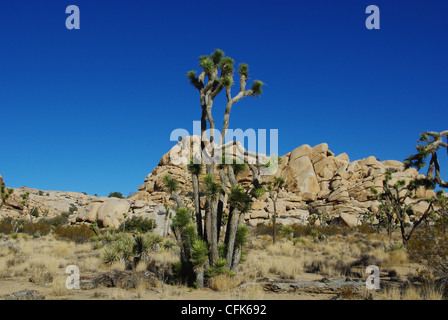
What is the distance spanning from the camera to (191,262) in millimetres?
9680

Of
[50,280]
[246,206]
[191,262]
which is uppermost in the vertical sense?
[246,206]

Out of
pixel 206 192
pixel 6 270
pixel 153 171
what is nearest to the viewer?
pixel 206 192

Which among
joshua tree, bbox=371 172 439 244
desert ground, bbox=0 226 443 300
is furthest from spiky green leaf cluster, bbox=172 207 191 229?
joshua tree, bbox=371 172 439 244

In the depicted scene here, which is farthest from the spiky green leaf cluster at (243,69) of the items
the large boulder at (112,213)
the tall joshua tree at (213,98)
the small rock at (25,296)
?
the large boulder at (112,213)

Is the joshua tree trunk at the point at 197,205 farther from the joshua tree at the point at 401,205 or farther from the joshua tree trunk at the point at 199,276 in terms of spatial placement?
the joshua tree at the point at 401,205

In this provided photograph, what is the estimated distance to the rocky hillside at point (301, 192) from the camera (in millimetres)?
44838

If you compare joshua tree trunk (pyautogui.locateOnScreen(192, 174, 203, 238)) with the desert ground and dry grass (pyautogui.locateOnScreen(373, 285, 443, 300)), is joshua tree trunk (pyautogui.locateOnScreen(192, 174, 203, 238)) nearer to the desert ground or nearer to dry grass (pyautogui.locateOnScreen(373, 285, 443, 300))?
the desert ground

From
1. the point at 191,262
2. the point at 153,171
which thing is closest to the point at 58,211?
the point at 153,171

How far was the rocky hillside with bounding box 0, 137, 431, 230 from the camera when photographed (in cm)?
4484

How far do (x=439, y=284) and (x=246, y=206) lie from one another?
510 cm

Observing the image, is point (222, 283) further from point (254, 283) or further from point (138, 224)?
point (138, 224)

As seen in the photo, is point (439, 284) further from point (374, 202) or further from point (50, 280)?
point (374, 202)

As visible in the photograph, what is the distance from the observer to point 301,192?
54469mm
